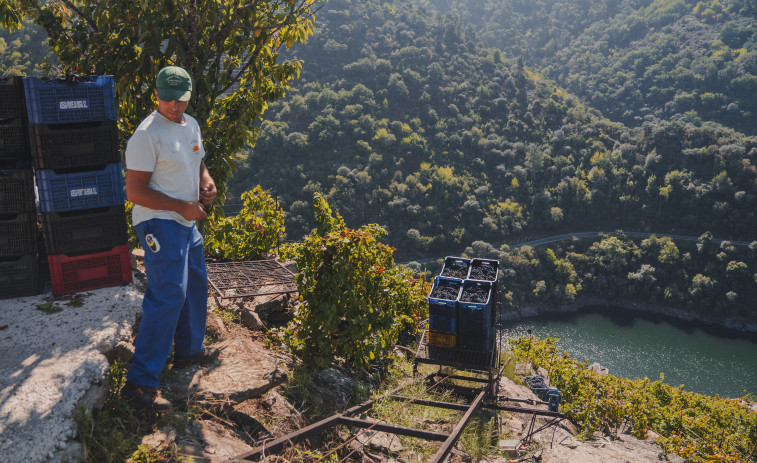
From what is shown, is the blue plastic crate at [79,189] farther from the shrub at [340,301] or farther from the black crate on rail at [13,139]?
the shrub at [340,301]

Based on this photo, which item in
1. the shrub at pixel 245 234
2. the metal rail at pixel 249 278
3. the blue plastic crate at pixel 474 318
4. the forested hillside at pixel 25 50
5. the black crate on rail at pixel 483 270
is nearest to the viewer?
the metal rail at pixel 249 278

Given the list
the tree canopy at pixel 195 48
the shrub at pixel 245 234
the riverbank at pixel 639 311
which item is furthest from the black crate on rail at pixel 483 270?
the riverbank at pixel 639 311

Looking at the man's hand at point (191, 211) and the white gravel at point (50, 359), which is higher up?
the man's hand at point (191, 211)

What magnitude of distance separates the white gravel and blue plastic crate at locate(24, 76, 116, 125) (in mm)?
1017

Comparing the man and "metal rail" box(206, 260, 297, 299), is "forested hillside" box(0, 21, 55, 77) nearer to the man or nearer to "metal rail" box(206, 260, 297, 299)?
"metal rail" box(206, 260, 297, 299)

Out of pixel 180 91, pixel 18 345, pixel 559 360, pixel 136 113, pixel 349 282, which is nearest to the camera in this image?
pixel 180 91

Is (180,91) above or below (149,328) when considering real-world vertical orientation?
above

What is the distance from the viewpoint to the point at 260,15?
4367 millimetres

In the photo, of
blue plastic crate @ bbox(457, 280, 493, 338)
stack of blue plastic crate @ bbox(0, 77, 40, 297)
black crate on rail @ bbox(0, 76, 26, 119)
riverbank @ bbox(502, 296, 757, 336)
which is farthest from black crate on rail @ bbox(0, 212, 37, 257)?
riverbank @ bbox(502, 296, 757, 336)

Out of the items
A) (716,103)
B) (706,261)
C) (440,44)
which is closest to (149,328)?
(706,261)

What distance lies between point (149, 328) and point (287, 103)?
44139mm

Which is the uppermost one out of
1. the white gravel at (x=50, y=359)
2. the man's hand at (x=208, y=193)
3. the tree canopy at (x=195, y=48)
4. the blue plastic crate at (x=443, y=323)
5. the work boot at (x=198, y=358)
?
the tree canopy at (x=195, y=48)

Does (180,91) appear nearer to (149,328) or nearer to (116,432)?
(149,328)

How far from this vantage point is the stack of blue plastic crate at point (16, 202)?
Result: 2.89 meters
